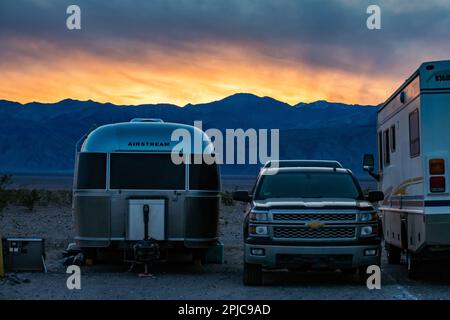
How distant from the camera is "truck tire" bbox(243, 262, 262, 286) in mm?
12484

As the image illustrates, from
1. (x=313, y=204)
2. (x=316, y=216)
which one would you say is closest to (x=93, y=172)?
(x=313, y=204)

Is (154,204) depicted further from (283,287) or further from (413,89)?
(413,89)

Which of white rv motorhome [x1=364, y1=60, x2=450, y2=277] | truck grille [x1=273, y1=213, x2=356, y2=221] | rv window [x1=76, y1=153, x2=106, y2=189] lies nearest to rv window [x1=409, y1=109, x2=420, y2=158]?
white rv motorhome [x1=364, y1=60, x2=450, y2=277]

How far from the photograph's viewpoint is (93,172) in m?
14.1

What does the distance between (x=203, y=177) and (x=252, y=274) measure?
8.27 ft

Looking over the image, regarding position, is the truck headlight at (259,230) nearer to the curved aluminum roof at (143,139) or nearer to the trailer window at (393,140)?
the curved aluminum roof at (143,139)

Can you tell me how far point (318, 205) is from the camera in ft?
40.0

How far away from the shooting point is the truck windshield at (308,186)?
13.2m

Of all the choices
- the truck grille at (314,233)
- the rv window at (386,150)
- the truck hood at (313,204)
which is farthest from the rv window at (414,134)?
the rv window at (386,150)

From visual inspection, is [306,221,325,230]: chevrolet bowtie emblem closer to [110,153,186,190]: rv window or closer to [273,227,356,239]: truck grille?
[273,227,356,239]: truck grille

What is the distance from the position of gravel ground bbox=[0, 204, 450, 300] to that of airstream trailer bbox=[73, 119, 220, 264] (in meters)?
0.77

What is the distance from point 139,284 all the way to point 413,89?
17.8ft

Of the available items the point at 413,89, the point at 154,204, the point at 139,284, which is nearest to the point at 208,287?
the point at 139,284

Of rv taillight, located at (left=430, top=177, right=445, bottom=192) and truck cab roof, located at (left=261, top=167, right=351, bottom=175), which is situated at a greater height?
truck cab roof, located at (left=261, top=167, right=351, bottom=175)
